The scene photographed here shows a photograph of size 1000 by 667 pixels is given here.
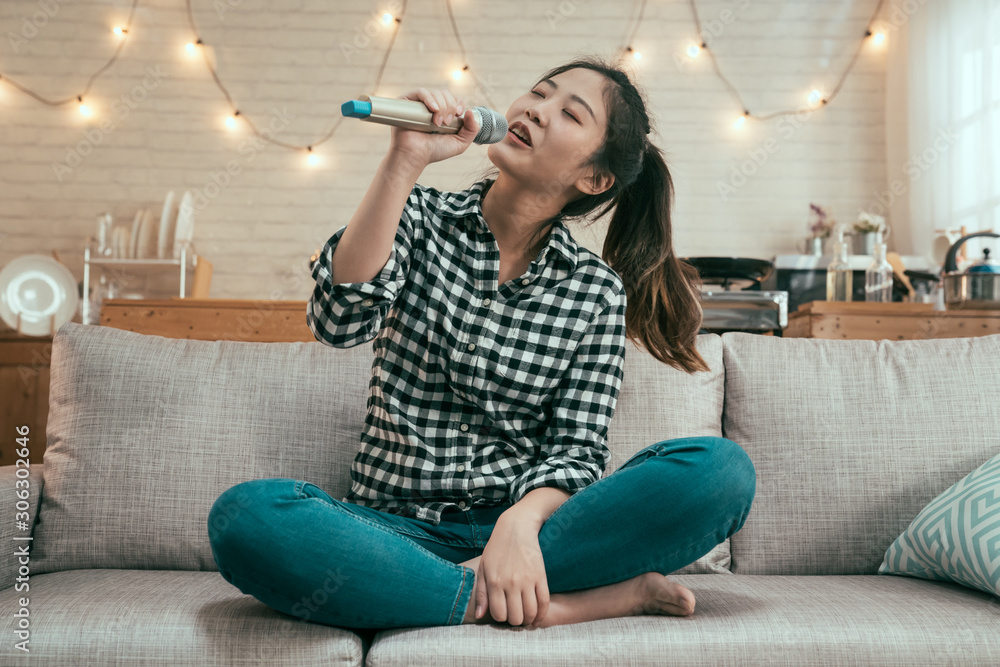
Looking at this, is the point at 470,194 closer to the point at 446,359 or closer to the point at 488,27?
the point at 446,359

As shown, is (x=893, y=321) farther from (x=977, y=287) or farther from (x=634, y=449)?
(x=634, y=449)

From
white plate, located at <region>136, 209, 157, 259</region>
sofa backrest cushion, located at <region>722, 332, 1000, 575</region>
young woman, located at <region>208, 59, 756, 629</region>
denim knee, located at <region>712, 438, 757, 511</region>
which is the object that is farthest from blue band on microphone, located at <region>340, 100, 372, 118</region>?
white plate, located at <region>136, 209, 157, 259</region>

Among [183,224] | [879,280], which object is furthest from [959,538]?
[183,224]

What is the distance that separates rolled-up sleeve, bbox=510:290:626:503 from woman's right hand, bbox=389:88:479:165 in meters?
0.35

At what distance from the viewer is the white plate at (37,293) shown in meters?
3.09

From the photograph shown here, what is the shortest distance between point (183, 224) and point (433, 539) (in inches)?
107

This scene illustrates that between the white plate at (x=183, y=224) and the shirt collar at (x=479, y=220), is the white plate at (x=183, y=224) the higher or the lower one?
the higher one

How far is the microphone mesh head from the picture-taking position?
1.01m

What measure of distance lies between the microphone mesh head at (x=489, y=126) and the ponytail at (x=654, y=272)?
400 mm

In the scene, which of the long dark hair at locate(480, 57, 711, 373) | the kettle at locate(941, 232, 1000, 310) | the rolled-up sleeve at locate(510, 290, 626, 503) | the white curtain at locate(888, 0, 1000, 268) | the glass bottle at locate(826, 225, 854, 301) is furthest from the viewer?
the white curtain at locate(888, 0, 1000, 268)

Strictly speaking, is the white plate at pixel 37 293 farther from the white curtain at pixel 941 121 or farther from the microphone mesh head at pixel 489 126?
the white curtain at pixel 941 121

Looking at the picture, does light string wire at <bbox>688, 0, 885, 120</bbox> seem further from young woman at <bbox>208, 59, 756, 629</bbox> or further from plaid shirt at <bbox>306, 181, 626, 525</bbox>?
plaid shirt at <bbox>306, 181, 626, 525</bbox>

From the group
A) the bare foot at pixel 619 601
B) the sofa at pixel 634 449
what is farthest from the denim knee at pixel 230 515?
the bare foot at pixel 619 601

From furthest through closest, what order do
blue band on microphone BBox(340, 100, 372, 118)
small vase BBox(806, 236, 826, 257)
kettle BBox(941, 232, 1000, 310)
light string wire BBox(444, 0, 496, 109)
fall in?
light string wire BBox(444, 0, 496, 109) < small vase BBox(806, 236, 826, 257) < kettle BBox(941, 232, 1000, 310) < blue band on microphone BBox(340, 100, 372, 118)
